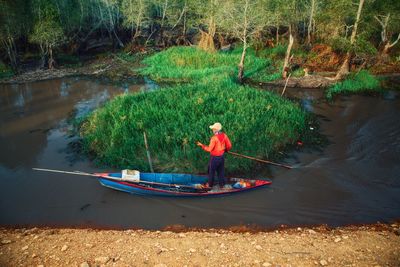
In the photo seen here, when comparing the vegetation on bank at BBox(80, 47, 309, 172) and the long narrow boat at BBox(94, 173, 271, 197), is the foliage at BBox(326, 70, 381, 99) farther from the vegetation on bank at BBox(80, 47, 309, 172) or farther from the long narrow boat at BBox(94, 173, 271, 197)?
the long narrow boat at BBox(94, 173, 271, 197)

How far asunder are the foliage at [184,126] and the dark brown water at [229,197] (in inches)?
38.5

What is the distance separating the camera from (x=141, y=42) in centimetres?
3525

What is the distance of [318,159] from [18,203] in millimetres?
10062

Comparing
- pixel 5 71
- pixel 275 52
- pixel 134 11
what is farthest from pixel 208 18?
pixel 5 71

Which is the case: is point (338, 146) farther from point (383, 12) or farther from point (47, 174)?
point (383, 12)

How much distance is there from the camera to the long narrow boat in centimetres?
971

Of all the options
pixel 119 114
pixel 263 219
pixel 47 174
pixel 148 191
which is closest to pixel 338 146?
pixel 263 219

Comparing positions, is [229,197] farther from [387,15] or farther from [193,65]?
[387,15]

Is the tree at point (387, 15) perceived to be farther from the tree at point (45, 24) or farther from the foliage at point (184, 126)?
the tree at point (45, 24)

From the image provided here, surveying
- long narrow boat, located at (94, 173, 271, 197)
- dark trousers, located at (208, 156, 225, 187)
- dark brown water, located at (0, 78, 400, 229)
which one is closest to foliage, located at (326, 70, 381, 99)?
dark brown water, located at (0, 78, 400, 229)

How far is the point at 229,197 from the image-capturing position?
10094 mm

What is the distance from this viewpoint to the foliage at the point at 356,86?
20125mm

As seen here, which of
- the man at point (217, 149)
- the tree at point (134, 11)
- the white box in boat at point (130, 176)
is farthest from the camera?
the tree at point (134, 11)

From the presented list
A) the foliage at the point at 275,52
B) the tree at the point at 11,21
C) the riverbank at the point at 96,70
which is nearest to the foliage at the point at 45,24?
the tree at the point at 11,21
